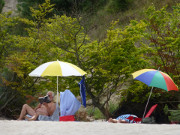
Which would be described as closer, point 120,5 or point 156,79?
point 156,79

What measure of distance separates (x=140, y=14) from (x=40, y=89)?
43.1 feet

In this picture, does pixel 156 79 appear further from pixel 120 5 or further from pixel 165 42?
pixel 120 5

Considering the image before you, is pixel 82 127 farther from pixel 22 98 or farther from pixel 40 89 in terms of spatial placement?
pixel 22 98

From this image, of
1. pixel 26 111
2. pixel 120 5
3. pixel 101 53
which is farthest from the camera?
pixel 120 5

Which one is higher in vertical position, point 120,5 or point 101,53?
point 120,5

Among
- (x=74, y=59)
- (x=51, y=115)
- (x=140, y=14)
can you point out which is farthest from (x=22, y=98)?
(x=140, y=14)

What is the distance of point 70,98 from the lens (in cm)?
706

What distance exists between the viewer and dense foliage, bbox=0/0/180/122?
31.9 feet

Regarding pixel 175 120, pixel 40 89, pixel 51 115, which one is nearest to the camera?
pixel 51 115

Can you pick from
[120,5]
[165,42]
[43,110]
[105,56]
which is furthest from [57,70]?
[120,5]

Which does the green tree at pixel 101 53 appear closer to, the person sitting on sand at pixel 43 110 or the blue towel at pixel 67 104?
the blue towel at pixel 67 104

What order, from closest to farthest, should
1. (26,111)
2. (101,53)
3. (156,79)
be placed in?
1. (26,111)
2. (156,79)
3. (101,53)

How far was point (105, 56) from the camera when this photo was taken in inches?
383

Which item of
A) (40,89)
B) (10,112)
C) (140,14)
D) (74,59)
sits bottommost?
(10,112)
